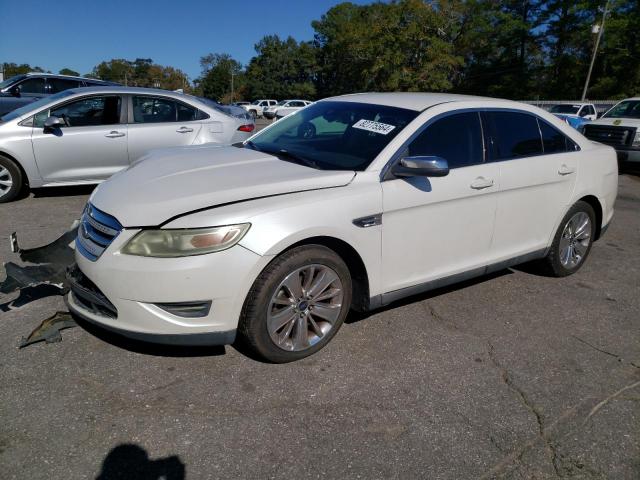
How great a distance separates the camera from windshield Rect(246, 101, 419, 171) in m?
3.37

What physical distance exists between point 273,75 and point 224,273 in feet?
292

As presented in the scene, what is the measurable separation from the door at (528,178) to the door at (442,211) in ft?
0.51

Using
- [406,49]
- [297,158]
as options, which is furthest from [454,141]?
[406,49]

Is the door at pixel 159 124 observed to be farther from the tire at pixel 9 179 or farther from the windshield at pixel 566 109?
the windshield at pixel 566 109

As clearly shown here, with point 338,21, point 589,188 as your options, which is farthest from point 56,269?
point 338,21

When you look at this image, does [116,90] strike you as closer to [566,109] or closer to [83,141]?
[83,141]

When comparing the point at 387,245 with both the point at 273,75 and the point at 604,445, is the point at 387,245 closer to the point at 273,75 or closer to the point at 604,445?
the point at 604,445

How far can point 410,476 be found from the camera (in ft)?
7.27

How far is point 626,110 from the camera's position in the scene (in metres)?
13.0

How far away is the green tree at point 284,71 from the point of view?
83.3 meters

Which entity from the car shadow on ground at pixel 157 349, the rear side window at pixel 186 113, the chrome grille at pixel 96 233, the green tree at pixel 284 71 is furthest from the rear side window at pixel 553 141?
the green tree at pixel 284 71

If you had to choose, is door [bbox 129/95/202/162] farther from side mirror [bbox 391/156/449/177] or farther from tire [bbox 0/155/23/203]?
side mirror [bbox 391/156/449/177]

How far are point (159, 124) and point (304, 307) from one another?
4.94 metres

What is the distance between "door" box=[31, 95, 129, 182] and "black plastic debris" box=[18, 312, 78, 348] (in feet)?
12.6
